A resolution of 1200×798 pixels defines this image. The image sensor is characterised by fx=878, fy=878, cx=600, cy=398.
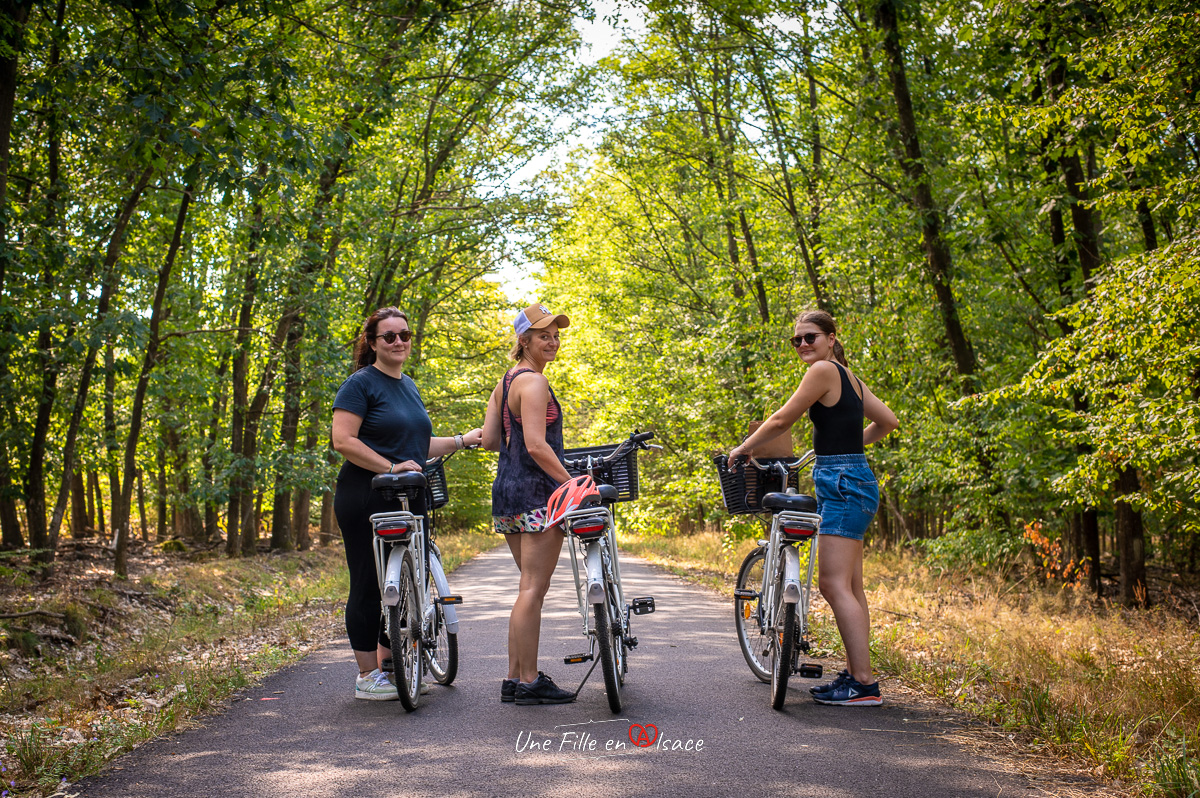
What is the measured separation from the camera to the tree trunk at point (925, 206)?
11062mm

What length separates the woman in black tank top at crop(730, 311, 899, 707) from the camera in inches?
195

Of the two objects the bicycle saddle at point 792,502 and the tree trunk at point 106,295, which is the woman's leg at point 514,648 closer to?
the bicycle saddle at point 792,502

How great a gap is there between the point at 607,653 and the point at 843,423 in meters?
1.88

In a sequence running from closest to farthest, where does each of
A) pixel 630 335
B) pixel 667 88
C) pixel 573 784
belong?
1. pixel 573 784
2. pixel 667 88
3. pixel 630 335

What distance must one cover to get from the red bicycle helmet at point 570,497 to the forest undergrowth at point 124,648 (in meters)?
2.27

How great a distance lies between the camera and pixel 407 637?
500cm

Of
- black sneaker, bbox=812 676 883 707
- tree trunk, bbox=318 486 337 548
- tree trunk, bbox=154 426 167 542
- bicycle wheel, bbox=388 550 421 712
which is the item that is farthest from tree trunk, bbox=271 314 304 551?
black sneaker, bbox=812 676 883 707

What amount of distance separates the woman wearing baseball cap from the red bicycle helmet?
0.08 metres

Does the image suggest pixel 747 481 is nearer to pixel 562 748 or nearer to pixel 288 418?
pixel 562 748

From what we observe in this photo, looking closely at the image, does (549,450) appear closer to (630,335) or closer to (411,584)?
(411,584)

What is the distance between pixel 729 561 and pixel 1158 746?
12.2 metres

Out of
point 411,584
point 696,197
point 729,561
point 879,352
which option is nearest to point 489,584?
point 729,561

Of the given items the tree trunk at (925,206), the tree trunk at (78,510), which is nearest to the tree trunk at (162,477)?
the tree trunk at (78,510)

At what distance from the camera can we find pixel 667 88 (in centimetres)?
1789
